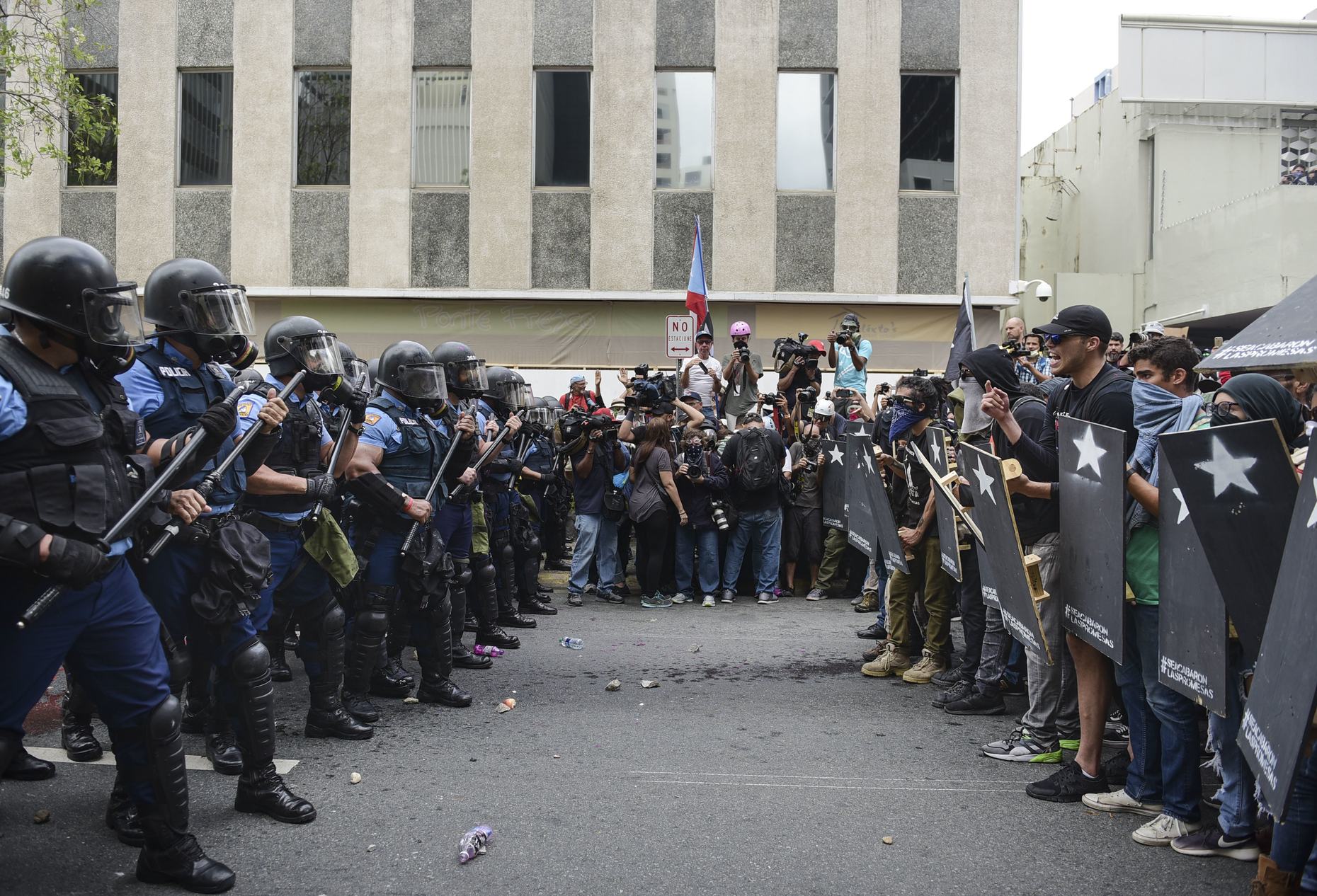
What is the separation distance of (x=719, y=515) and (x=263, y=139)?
12000 millimetres

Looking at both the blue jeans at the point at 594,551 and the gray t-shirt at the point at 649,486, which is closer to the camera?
the gray t-shirt at the point at 649,486

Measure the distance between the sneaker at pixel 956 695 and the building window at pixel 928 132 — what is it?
1300cm

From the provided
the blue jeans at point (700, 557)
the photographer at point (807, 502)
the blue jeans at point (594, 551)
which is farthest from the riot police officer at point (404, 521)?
the photographer at point (807, 502)

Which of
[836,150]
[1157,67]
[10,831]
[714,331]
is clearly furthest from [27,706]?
[1157,67]

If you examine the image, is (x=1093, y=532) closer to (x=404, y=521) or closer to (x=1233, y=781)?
(x=1233, y=781)

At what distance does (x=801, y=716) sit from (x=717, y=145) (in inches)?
527

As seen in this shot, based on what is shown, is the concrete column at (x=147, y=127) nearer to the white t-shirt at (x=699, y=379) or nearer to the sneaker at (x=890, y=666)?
the white t-shirt at (x=699, y=379)

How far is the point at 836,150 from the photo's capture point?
59.4 ft

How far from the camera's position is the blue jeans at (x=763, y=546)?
36.1 feet

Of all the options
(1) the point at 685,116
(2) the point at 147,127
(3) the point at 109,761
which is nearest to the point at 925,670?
(3) the point at 109,761

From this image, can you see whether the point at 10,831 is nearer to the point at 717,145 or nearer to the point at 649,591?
the point at 649,591

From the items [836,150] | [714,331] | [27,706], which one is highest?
[836,150]

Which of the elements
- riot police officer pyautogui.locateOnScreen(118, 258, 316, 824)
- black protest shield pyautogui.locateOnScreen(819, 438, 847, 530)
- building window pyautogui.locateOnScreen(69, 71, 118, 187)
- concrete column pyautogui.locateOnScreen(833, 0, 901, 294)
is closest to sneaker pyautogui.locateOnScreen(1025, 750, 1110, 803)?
riot police officer pyautogui.locateOnScreen(118, 258, 316, 824)

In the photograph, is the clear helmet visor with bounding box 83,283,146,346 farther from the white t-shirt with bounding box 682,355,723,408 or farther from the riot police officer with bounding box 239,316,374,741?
the white t-shirt with bounding box 682,355,723,408
